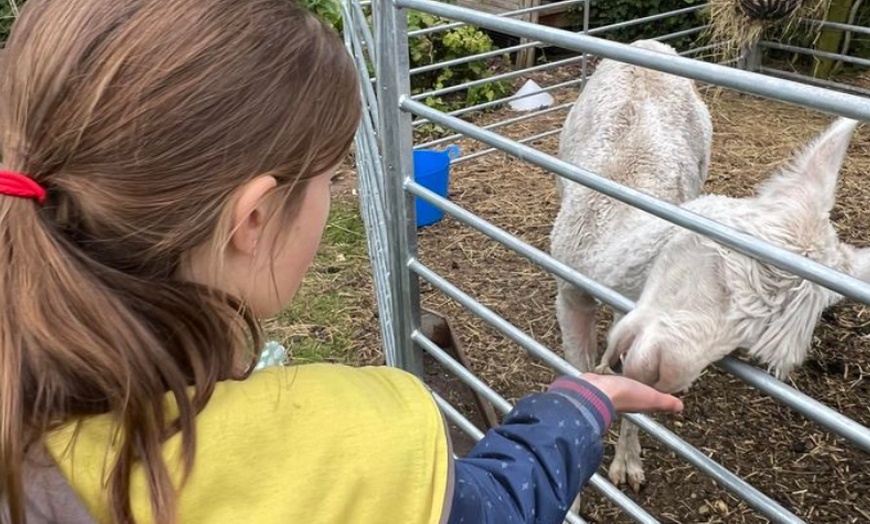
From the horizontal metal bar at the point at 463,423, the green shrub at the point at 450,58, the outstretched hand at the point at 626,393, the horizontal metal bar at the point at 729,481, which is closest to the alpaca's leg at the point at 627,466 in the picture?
the horizontal metal bar at the point at 463,423

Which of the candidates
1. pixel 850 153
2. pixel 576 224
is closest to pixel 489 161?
pixel 850 153

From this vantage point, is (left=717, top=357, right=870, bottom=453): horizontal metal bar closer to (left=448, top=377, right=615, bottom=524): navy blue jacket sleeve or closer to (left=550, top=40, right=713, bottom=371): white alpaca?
(left=448, top=377, right=615, bottom=524): navy blue jacket sleeve

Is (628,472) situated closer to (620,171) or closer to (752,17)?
(620,171)

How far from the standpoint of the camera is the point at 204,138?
33.1 inches

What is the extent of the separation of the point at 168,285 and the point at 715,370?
2.92m

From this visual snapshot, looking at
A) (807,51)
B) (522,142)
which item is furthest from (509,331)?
(807,51)

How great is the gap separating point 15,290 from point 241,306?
253 mm

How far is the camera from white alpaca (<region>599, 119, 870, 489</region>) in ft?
4.91

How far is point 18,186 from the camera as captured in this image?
81cm

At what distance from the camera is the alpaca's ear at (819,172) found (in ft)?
5.27

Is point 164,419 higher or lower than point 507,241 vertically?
higher

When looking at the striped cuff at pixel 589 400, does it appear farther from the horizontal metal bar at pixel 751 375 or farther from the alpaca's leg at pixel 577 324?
the alpaca's leg at pixel 577 324

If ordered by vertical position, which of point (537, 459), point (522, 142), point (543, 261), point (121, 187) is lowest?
point (522, 142)

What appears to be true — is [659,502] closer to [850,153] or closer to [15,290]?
[15,290]
